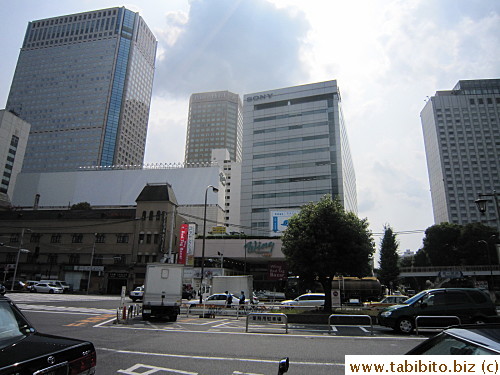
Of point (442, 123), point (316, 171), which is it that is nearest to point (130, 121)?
point (316, 171)

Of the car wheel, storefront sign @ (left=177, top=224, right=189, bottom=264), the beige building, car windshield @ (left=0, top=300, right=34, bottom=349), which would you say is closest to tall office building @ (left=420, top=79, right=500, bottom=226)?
storefront sign @ (left=177, top=224, right=189, bottom=264)

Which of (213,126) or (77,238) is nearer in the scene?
(77,238)

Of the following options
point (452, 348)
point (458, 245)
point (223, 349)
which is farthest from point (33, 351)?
point (458, 245)

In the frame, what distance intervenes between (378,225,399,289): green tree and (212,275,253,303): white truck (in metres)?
47.0

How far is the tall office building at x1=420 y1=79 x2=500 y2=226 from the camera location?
13138 cm

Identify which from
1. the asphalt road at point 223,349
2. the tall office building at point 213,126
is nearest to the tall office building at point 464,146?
the tall office building at point 213,126

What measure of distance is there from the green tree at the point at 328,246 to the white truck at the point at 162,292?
7.79 metres

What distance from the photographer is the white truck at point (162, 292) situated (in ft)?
57.5

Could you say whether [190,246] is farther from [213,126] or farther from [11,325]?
[213,126]

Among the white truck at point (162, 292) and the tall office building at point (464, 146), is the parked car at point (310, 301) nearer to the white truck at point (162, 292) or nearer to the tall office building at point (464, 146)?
the white truck at point (162, 292)

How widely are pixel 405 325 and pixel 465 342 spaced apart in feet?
39.9

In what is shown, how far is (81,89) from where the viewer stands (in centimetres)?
15450

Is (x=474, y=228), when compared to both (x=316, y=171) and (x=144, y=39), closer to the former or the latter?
(x=316, y=171)

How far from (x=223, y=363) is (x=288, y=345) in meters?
3.24
